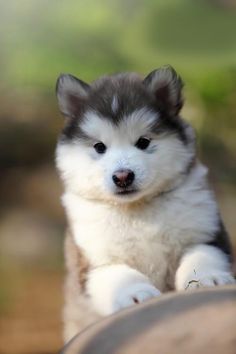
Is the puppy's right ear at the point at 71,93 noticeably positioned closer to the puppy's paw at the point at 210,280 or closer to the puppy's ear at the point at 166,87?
the puppy's ear at the point at 166,87

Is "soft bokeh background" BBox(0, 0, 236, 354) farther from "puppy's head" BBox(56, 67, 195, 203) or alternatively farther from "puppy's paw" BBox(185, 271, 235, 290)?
"puppy's paw" BBox(185, 271, 235, 290)

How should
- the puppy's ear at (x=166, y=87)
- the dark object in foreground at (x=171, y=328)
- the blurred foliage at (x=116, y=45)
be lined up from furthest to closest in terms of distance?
the blurred foliage at (x=116, y=45) < the puppy's ear at (x=166, y=87) < the dark object in foreground at (x=171, y=328)

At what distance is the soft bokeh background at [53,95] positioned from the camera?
143 cm

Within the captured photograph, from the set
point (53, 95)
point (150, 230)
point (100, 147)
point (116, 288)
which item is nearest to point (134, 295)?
point (116, 288)

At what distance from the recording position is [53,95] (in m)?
1.44

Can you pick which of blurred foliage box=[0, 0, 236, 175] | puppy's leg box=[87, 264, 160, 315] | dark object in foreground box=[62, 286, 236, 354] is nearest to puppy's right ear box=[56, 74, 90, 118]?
blurred foliage box=[0, 0, 236, 175]

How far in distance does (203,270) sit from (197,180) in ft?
0.60

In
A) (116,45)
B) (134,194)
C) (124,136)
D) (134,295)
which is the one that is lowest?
(134,295)

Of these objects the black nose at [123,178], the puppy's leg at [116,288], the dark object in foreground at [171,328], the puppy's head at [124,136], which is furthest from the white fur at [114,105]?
the dark object in foreground at [171,328]

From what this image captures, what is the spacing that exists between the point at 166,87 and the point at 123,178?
20cm

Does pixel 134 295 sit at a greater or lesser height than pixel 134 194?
lesser

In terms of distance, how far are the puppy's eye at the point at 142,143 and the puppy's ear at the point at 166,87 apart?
0.24 feet

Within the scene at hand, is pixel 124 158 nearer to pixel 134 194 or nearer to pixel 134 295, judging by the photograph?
pixel 134 194

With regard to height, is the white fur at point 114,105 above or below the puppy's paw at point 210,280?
above
